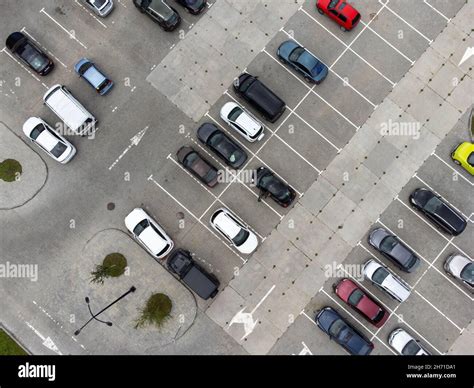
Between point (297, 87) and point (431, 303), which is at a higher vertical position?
point (297, 87)

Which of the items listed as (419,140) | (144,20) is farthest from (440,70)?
(144,20)

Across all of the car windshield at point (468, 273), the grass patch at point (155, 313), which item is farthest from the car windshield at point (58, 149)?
the car windshield at point (468, 273)

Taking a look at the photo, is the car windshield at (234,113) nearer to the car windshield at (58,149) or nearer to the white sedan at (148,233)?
the white sedan at (148,233)

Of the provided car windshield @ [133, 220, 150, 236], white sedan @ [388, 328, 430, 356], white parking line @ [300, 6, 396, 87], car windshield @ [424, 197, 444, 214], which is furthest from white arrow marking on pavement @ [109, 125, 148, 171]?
white sedan @ [388, 328, 430, 356]

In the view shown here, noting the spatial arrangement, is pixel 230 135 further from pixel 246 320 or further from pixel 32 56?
pixel 32 56

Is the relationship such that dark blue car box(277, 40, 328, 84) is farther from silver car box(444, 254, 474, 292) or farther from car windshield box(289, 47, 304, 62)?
silver car box(444, 254, 474, 292)

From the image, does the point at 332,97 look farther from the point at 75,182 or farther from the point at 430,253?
the point at 75,182
